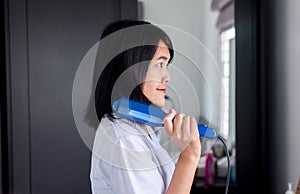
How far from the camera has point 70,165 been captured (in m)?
1.18

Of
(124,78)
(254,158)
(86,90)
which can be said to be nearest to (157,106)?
(124,78)

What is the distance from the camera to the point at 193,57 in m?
0.99

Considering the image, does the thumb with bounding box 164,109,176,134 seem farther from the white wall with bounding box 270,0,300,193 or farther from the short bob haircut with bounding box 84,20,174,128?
the white wall with bounding box 270,0,300,193

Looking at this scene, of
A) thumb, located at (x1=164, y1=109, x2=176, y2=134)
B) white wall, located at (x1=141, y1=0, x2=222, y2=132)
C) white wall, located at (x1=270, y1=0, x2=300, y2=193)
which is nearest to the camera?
thumb, located at (x1=164, y1=109, x2=176, y2=134)

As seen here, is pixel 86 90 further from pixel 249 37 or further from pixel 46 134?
pixel 249 37

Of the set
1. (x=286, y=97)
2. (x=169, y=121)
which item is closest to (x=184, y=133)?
(x=169, y=121)

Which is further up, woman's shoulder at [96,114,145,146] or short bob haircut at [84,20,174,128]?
short bob haircut at [84,20,174,128]

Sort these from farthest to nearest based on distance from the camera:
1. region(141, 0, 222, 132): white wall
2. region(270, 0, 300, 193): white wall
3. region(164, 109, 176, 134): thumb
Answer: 1. region(270, 0, 300, 193): white wall
2. region(141, 0, 222, 132): white wall
3. region(164, 109, 176, 134): thumb

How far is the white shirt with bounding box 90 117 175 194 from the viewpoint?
1.84ft

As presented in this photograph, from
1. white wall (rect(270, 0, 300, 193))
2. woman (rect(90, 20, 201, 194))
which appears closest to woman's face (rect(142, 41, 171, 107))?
woman (rect(90, 20, 201, 194))

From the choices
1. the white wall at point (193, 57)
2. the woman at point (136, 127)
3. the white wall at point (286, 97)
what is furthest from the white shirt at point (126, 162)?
the white wall at point (286, 97)

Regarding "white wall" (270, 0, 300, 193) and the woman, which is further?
"white wall" (270, 0, 300, 193)

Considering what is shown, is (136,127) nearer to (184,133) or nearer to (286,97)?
(184,133)

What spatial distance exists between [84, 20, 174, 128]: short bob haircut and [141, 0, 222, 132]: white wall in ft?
0.36
